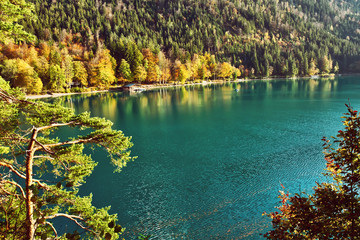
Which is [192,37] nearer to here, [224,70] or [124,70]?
[224,70]

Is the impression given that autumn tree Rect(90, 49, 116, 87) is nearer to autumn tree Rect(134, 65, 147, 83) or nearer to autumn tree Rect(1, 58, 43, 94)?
autumn tree Rect(134, 65, 147, 83)

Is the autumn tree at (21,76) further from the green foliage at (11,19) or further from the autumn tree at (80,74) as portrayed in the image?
the green foliage at (11,19)

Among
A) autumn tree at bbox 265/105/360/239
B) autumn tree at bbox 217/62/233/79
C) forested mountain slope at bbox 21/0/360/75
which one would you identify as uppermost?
forested mountain slope at bbox 21/0/360/75

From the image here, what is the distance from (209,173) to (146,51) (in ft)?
349

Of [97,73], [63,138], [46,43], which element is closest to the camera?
[63,138]

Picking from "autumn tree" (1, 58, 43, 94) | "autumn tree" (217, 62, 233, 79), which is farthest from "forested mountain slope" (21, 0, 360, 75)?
"autumn tree" (1, 58, 43, 94)

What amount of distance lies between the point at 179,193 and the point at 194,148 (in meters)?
10.8

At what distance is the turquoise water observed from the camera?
15602 mm

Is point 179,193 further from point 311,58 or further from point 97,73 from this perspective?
point 311,58

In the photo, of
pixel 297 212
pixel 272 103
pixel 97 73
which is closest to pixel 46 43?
pixel 97 73

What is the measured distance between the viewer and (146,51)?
119938 mm

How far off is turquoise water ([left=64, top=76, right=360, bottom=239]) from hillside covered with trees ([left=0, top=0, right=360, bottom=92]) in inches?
2320

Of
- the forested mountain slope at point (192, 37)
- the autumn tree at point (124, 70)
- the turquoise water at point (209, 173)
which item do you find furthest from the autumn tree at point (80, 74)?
the turquoise water at point (209, 173)

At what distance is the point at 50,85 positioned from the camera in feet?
274
